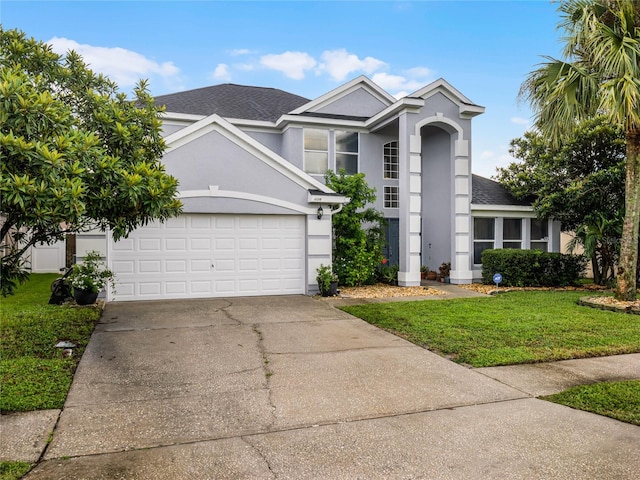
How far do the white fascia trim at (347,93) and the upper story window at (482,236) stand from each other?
568cm

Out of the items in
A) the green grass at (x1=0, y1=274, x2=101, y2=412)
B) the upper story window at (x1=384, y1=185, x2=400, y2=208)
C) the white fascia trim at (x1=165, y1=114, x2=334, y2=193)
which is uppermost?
the white fascia trim at (x1=165, y1=114, x2=334, y2=193)

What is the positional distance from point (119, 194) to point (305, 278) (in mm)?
7566

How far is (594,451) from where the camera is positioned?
3.52 metres

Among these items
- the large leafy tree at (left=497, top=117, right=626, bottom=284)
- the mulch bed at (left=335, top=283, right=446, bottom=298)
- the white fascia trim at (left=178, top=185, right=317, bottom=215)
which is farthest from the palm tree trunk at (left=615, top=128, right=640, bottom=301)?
the white fascia trim at (left=178, top=185, right=317, bottom=215)

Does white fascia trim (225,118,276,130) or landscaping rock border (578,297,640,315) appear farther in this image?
white fascia trim (225,118,276,130)

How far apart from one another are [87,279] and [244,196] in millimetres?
4116

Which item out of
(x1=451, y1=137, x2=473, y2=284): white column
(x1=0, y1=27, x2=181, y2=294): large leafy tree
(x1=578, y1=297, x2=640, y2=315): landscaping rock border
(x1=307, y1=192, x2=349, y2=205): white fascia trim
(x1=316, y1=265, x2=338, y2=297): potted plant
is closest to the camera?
(x1=0, y1=27, x2=181, y2=294): large leafy tree

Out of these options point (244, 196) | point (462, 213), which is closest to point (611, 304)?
point (462, 213)

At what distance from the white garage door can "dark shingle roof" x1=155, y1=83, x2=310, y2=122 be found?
534cm

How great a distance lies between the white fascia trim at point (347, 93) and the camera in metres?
15.4

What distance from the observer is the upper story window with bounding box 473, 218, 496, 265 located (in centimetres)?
1568

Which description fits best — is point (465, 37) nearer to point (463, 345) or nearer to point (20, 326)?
point (463, 345)

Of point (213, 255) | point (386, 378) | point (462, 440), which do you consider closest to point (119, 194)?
point (386, 378)

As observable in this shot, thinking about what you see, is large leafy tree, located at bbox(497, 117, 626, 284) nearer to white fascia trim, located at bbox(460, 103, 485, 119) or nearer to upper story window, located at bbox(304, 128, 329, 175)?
white fascia trim, located at bbox(460, 103, 485, 119)
